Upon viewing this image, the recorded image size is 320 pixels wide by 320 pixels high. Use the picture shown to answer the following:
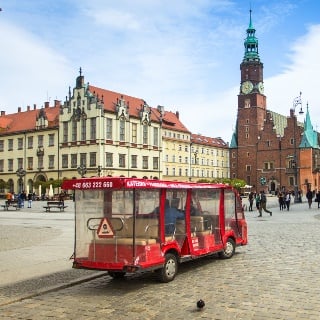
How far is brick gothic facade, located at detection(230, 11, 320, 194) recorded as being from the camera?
338 feet

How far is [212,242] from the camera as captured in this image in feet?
38.1

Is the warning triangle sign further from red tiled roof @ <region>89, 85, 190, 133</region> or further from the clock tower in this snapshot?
the clock tower

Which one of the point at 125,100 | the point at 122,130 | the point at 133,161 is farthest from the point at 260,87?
the point at 122,130

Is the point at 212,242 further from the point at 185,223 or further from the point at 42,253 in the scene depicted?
the point at 42,253

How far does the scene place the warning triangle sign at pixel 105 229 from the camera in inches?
356

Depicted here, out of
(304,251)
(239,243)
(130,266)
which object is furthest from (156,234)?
(304,251)

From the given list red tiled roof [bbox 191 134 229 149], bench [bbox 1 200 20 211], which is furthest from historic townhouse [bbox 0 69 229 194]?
bench [bbox 1 200 20 211]

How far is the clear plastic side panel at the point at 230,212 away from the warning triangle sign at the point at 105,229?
416 centimetres

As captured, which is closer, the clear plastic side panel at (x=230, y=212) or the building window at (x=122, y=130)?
the clear plastic side panel at (x=230, y=212)


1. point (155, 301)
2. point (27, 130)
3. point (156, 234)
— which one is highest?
point (27, 130)

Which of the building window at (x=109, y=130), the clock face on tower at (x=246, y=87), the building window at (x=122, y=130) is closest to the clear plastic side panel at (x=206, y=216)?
the building window at (x=109, y=130)

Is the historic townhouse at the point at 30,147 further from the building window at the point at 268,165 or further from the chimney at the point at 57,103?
the building window at the point at 268,165

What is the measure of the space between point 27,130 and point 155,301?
75.2 metres

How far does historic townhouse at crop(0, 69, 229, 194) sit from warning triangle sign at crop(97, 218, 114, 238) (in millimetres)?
54293
